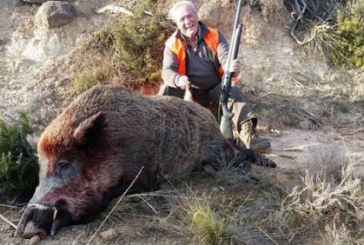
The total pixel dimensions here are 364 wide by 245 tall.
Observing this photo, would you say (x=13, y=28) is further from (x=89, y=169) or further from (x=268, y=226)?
(x=268, y=226)

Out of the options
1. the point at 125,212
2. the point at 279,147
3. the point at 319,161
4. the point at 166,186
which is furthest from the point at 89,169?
the point at 279,147

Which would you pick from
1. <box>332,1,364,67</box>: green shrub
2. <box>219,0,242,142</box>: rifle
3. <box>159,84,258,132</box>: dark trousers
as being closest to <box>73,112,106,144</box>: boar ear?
<box>219,0,242,142</box>: rifle

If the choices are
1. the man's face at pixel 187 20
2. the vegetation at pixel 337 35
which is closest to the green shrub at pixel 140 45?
the man's face at pixel 187 20

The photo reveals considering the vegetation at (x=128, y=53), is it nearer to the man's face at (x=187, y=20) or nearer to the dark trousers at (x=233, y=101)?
the dark trousers at (x=233, y=101)

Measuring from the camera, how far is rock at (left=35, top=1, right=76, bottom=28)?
8.73 metres

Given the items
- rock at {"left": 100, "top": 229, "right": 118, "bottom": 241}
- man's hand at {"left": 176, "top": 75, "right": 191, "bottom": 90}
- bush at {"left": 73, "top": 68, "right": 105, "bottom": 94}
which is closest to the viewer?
rock at {"left": 100, "top": 229, "right": 118, "bottom": 241}

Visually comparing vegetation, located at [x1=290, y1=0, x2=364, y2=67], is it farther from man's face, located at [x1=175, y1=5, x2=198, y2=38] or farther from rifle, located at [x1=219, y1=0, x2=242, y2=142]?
man's face, located at [x1=175, y1=5, x2=198, y2=38]

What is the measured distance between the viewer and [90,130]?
434 cm

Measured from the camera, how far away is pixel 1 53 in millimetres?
8633

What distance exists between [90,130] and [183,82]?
96.2 inches

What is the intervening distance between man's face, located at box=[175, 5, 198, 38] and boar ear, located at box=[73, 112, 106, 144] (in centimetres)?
282

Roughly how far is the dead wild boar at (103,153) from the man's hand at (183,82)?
1.03m

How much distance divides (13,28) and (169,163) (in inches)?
199

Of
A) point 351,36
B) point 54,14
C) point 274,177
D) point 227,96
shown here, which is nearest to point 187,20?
point 227,96
